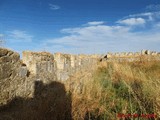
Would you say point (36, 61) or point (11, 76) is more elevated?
point (36, 61)

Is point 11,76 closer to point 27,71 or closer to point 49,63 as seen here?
point 27,71

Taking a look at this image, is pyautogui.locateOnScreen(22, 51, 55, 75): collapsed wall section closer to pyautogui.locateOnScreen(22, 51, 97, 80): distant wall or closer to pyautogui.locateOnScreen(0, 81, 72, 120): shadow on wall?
pyautogui.locateOnScreen(22, 51, 97, 80): distant wall

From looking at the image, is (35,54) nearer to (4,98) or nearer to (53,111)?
(4,98)

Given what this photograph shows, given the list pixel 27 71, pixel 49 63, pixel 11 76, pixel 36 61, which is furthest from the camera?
pixel 49 63

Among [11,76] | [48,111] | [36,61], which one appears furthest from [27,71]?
[48,111]

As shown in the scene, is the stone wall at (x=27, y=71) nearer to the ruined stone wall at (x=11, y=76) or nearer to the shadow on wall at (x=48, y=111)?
the ruined stone wall at (x=11, y=76)

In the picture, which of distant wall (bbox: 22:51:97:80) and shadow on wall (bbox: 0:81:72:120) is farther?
distant wall (bbox: 22:51:97:80)

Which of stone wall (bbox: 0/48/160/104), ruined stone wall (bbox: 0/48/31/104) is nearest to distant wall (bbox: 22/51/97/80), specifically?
stone wall (bbox: 0/48/160/104)

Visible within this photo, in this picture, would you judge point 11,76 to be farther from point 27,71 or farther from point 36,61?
point 36,61

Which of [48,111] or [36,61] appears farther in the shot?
[36,61]

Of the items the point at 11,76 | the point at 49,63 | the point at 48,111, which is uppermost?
the point at 49,63

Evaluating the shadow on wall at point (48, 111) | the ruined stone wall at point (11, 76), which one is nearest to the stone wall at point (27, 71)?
the ruined stone wall at point (11, 76)

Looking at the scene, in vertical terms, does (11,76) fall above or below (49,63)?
below

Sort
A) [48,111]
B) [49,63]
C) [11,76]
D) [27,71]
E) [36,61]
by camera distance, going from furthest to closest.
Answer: [49,63] → [36,61] → [27,71] → [11,76] → [48,111]
